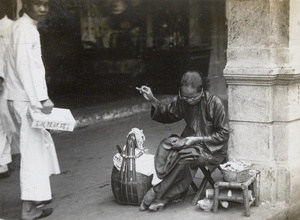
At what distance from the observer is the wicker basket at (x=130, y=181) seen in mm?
6309

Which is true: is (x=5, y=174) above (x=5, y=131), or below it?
below

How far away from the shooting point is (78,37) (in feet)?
44.3

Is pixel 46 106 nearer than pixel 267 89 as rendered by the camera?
Yes

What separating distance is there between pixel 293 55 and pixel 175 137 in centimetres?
149

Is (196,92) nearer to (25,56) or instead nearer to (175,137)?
(175,137)

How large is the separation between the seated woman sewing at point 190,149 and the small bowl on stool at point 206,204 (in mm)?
234

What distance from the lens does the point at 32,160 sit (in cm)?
596

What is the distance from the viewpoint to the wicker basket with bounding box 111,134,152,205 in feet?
20.7

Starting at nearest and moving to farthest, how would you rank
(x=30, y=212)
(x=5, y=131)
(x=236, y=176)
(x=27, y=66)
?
(x=27, y=66) < (x=236, y=176) < (x=30, y=212) < (x=5, y=131)

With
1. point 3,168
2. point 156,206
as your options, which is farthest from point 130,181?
point 3,168

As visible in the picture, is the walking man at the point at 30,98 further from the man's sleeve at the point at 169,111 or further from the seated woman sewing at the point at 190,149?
the man's sleeve at the point at 169,111

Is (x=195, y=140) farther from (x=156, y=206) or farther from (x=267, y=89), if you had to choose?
(x=267, y=89)

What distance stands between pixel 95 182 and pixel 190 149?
1778mm

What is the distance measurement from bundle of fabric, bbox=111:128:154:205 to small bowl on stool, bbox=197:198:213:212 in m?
0.58
